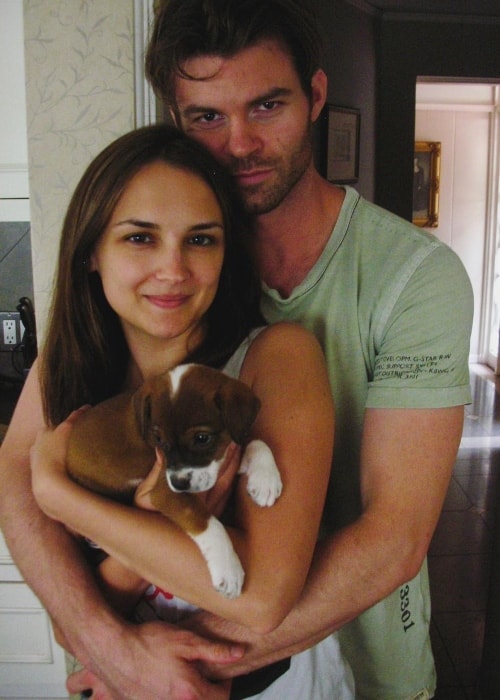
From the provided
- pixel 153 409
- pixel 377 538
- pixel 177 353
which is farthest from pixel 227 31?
pixel 377 538

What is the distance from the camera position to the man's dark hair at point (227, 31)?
1326 mm

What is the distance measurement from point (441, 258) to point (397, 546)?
1.74 ft

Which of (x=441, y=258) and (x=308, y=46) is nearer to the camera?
(x=441, y=258)

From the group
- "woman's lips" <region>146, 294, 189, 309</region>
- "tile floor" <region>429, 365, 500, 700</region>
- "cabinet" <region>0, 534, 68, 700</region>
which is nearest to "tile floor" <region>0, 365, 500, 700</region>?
"tile floor" <region>429, 365, 500, 700</region>

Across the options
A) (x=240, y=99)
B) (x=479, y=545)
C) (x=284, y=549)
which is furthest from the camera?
(x=479, y=545)

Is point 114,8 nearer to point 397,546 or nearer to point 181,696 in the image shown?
point 397,546

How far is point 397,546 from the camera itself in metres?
1.10

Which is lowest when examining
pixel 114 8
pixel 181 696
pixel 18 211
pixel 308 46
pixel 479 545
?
pixel 479 545

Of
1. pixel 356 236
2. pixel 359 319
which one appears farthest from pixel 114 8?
pixel 359 319

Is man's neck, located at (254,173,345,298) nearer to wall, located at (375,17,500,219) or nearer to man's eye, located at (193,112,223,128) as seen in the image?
man's eye, located at (193,112,223,128)

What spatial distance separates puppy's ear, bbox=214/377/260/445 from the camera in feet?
3.43

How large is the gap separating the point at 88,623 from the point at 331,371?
2.14 feet

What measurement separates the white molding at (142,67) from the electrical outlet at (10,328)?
4.60 feet

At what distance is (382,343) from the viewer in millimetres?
1256
